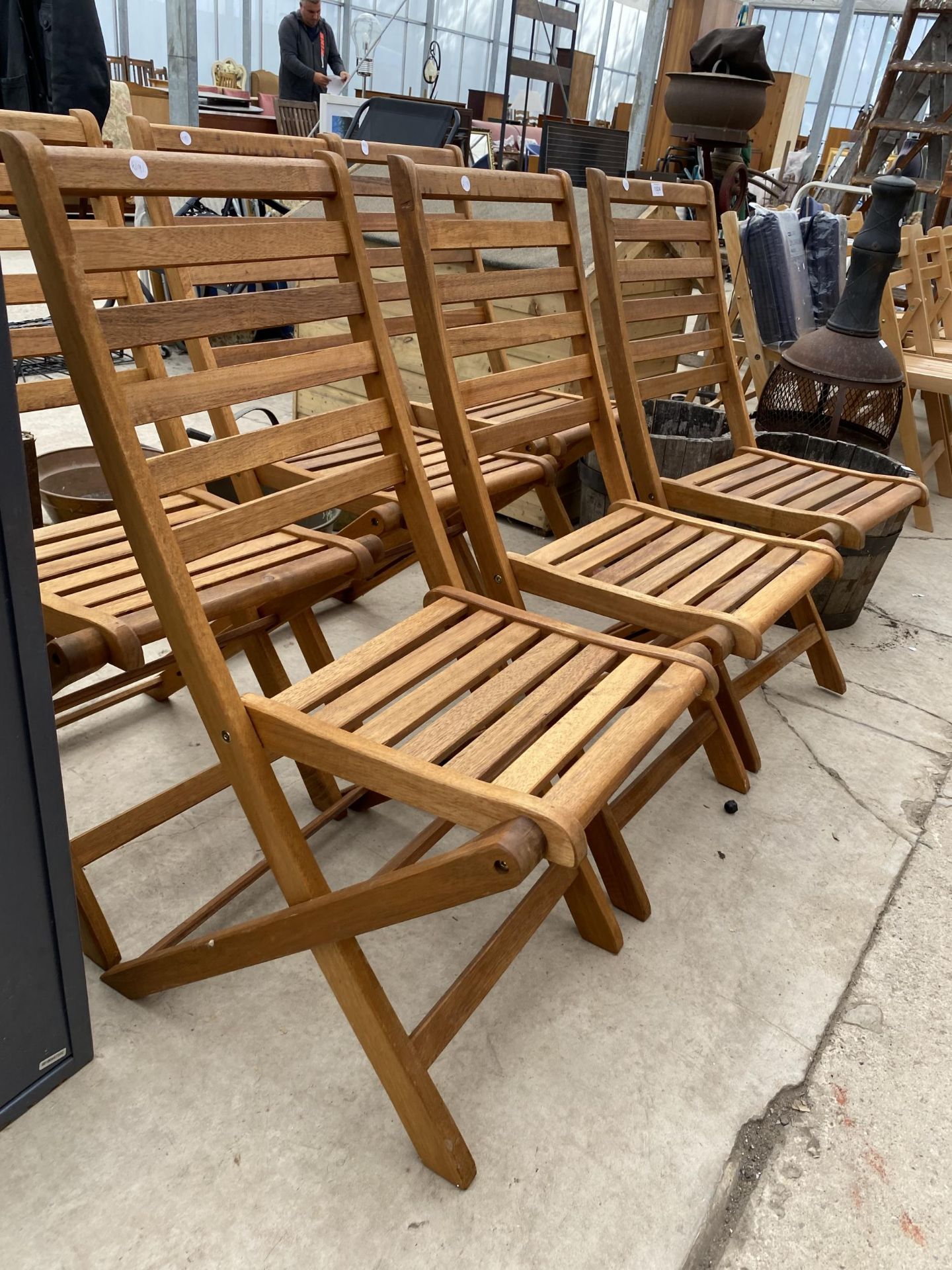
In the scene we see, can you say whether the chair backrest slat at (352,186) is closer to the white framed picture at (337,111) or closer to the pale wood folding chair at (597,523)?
the pale wood folding chair at (597,523)

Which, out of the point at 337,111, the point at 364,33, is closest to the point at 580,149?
the point at 337,111

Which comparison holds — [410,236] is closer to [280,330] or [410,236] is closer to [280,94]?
[280,330]

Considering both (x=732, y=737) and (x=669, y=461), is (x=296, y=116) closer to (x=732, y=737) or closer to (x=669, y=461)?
(x=669, y=461)

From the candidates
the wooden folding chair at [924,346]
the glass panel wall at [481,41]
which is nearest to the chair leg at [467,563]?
the wooden folding chair at [924,346]

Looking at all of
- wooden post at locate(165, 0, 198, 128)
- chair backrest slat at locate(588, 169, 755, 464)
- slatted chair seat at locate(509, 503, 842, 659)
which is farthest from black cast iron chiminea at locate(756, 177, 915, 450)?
wooden post at locate(165, 0, 198, 128)

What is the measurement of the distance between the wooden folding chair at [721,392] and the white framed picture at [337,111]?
4.06 m

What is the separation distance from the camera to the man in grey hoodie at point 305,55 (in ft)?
23.8

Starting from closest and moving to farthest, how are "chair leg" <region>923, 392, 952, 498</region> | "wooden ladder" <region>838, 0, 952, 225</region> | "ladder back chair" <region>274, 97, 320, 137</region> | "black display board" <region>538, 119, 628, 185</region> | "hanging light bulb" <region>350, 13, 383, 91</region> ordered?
"chair leg" <region>923, 392, 952, 498</region> < "black display board" <region>538, 119, 628, 185</region> < "wooden ladder" <region>838, 0, 952, 225</region> < "ladder back chair" <region>274, 97, 320, 137</region> < "hanging light bulb" <region>350, 13, 383, 91</region>

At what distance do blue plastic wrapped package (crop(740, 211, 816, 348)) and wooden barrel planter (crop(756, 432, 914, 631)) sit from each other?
861 millimetres

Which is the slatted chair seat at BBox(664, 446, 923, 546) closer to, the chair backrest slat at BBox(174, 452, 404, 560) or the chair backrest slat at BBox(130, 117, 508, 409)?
the chair backrest slat at BBox(130, 117, 508, 409)

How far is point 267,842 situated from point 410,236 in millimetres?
1092

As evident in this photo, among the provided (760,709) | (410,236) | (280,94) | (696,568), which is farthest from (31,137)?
(280,94)

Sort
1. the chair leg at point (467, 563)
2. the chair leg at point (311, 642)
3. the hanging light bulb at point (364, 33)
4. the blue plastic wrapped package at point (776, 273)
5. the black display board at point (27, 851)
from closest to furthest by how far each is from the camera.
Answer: the black display board at point (27, 851) < the chair leg at point (311, 642) < the chair leg at point (467, 563) < the blue plastic wrapped package at point (776, 273) < the hanging light bulb at point (364, 33)

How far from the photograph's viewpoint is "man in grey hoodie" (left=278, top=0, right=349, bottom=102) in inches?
286
